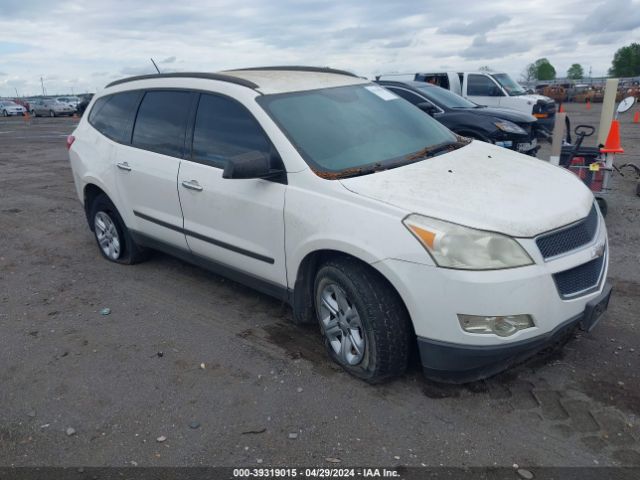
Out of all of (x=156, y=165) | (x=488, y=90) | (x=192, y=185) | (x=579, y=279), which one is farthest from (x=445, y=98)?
(x=579, y=279)

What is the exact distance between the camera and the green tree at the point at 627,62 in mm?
97062

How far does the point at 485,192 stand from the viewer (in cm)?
313

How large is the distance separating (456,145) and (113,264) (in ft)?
12.0

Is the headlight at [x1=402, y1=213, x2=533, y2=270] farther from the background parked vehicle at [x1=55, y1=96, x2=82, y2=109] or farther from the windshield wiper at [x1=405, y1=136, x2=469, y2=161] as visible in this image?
the background parked vehicle at [x1=55, y1=96, x2=82, y2=109]

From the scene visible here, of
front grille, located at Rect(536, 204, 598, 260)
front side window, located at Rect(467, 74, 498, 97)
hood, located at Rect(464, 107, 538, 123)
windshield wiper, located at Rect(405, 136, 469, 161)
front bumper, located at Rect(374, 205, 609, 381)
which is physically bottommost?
front bumper, located at Rect(374, 205, 609, 381)

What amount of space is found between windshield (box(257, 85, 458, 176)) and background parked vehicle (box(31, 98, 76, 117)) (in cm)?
3943

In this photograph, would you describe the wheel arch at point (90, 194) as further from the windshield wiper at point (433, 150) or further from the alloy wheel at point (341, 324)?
the windshield wiper at point (433, 150)

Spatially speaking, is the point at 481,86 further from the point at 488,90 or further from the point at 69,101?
the point at 69,101

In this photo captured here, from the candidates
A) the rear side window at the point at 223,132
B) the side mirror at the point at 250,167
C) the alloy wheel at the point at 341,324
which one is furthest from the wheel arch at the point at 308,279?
the rear side window at the point at 223,132

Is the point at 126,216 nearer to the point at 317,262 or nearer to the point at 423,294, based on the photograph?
the point at 317,262

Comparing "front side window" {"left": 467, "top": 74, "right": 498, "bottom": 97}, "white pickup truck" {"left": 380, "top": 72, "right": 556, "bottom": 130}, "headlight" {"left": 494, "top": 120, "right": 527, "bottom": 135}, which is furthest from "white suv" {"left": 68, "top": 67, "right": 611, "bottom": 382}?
"front side window" {"left": 467, "top": 74, "right": 498, "bottom": 97}

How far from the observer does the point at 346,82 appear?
4.43 metres

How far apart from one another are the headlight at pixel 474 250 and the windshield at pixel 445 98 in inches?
315

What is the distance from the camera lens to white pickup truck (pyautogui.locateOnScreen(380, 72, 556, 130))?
15.2 meters
